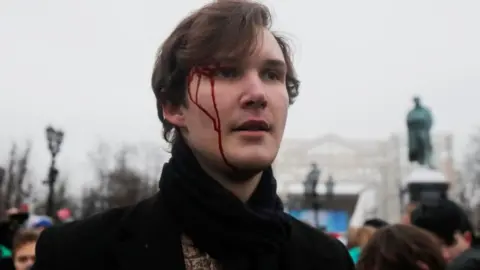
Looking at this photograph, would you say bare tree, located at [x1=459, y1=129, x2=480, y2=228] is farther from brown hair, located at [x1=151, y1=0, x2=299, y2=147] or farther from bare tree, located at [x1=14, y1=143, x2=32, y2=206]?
brown hair, located at [x1=151, y1=0, x2=299, y2=147]

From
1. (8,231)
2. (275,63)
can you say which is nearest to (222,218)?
(275,63)

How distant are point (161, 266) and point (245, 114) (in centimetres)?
49

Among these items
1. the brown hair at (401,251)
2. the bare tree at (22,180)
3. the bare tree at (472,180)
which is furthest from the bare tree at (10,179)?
the brown hair at (401,251)

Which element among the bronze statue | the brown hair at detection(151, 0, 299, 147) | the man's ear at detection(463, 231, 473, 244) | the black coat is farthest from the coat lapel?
the bronze statue

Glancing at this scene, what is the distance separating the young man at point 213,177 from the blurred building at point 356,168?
66.1 m

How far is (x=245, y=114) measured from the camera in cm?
220

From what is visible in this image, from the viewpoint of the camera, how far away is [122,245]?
2201mm

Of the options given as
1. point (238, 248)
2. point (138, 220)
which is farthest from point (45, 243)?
point (238, 248)

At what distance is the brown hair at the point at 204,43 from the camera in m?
2.26

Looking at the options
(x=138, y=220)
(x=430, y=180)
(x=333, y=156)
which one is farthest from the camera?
(x=333, y=156)

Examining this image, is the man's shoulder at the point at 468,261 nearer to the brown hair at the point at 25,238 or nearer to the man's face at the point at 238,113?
the man's face at the point at 238,113

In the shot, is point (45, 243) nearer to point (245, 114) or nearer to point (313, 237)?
point (245, 114)

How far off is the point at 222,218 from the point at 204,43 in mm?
529

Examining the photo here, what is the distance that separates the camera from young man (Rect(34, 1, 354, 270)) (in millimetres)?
2160
